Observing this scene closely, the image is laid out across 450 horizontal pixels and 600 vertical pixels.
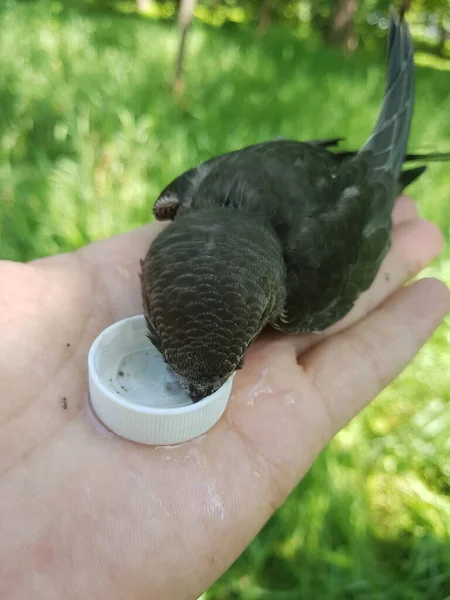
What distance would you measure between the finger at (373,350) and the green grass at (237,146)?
0.34 m

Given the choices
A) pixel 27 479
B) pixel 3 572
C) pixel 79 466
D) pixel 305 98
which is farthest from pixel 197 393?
pixel 305 98

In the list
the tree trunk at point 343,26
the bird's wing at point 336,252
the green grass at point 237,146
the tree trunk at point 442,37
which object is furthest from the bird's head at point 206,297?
the tree trunk at point 442,37

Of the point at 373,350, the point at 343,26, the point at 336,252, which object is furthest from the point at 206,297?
the point at 343,26

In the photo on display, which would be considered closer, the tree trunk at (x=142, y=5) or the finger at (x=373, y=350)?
the finger at (x=373, y=350)

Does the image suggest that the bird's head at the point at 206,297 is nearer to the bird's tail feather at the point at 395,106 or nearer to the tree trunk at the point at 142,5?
the bird's tail feather at the point at 395,106

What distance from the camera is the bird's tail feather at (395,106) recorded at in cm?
269

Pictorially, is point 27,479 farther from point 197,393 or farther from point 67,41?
point 67,41

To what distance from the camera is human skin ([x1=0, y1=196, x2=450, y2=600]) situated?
146 cm

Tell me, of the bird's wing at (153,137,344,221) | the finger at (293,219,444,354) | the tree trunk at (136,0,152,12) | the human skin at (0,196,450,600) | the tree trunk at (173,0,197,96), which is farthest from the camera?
the tree trunk at (136,0,152,12)

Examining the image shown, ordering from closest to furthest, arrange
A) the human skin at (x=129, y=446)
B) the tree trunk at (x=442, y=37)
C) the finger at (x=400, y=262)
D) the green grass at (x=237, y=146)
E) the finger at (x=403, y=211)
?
the human skin at (x=129, y=446) → the green grass at (x=237, y=146) → the finger at (x=400, y=262) → the finger at (x=403, y=211) → the tree trunk at (x=442, y=37)

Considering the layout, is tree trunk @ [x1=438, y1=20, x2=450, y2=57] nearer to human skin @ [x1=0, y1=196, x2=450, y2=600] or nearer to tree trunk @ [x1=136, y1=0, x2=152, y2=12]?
tree trunk @ [x1=136, y1=0, x2=152, y2=12]

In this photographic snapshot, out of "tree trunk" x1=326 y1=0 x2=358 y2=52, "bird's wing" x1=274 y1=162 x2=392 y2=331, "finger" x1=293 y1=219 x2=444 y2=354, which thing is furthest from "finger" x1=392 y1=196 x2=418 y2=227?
"tree trunk" x1=326 y1=0 x2=358 y2=52

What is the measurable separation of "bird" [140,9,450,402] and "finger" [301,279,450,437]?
13 centimetres

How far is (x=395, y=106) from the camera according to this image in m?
2.82
